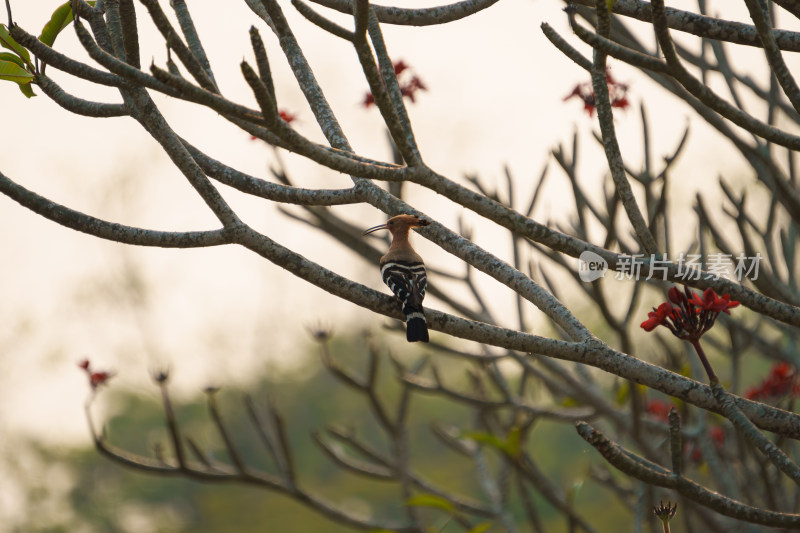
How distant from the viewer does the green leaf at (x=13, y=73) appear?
2.62m

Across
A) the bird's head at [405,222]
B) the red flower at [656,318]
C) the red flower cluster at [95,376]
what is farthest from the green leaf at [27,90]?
the red flower at [656,318]

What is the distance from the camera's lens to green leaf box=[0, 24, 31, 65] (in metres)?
2.61

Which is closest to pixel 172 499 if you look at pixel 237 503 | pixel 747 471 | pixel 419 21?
pixel 237 503

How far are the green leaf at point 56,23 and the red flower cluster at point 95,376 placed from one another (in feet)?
6.53

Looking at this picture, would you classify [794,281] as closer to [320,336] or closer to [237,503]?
[320,336]

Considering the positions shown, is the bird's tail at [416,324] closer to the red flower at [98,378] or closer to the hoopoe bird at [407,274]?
the hoopoe bird at [407,274]

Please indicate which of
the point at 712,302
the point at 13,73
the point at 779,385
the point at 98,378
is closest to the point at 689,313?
the point at 712,302

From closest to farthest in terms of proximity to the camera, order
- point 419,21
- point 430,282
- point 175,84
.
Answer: point 175,84 → point 419,21 → point 430,282

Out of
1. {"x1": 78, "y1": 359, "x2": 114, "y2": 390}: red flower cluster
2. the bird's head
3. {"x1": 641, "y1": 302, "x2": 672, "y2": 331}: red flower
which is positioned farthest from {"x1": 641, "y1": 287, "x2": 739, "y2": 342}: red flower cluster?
{"x1": 78, "y1": 359, "x2": 114, "y2": 390}: red flower cluster

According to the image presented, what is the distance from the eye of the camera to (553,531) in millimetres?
11609

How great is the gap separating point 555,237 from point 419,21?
86cm

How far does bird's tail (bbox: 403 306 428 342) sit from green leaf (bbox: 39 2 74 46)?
144 cm

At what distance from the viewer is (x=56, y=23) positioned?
2.72 m

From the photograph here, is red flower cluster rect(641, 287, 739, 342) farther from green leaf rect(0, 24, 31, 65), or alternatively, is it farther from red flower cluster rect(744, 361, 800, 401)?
red flower cluster rect(744, 361, 800, 401)
